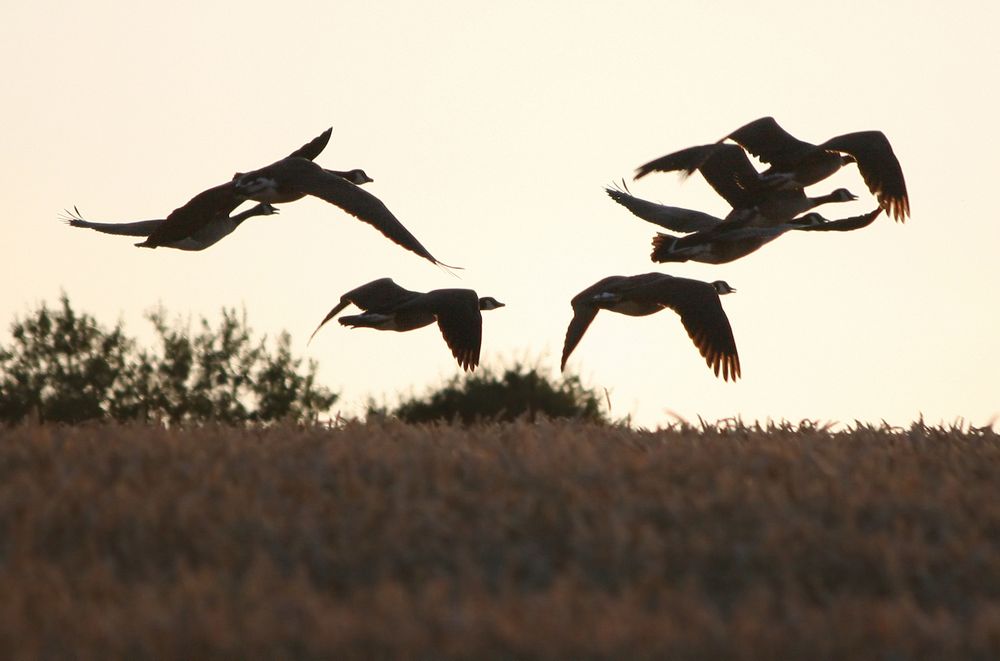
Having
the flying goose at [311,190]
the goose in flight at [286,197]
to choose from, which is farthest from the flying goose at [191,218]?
the flying goose at [311,190]

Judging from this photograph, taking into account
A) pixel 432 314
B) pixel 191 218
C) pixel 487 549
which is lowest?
pixel 487 549

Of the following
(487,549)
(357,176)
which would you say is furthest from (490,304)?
(487,549)

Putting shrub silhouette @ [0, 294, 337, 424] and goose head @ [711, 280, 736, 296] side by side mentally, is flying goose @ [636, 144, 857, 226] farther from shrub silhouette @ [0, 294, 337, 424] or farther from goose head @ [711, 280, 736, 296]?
shrub silhouette @ [0, 294, 337, 424]

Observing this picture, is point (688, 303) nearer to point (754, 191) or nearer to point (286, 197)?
point (754, 191)

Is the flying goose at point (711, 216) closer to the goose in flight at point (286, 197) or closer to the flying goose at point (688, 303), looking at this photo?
the flying goose at point (688, 303)

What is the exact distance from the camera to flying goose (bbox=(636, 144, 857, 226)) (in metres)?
14.7

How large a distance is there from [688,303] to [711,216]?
9.36 ft

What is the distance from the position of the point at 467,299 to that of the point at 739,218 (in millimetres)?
2826

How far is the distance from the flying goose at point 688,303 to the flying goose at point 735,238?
92cm

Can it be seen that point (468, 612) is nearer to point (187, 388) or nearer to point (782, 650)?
point (782, 650)

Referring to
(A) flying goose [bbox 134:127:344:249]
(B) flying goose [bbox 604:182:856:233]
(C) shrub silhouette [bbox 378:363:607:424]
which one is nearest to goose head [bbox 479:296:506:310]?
(B) flying goose [bbox 604:182:856:233]

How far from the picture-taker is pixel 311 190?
39.3ft

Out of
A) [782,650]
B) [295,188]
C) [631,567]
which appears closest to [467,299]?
[295,188]

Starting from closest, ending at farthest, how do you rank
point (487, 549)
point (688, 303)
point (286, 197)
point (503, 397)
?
point (487, 549), point (286, 197), point (688, 303), point (503, 397)
